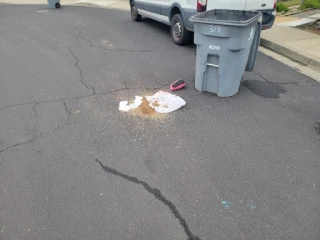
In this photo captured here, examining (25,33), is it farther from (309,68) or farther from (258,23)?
(309,68)

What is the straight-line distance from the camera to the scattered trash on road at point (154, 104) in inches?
158

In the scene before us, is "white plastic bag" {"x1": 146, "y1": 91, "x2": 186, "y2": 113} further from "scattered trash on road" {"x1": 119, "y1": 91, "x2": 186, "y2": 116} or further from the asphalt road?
the asphalt road

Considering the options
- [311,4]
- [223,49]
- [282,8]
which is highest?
[223,49]

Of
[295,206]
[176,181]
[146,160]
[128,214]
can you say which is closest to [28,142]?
[146,160]

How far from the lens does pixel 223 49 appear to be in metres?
3.93

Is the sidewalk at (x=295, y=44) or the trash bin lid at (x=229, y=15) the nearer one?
the trash bin lid at (x=229, y=15)

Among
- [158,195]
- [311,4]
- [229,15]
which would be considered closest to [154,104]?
[158,195]

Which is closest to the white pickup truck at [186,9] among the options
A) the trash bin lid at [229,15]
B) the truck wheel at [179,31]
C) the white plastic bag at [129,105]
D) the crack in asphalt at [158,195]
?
the truck wheel at [179,31]

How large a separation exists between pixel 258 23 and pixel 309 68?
210 cm

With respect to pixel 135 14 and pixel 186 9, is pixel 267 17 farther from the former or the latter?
pixel 135 14

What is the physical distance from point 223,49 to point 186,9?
2910 mm

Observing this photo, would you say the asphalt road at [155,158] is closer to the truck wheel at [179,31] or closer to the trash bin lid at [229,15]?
the trash bin lid at [229,15]

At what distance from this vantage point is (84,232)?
2.25 metres

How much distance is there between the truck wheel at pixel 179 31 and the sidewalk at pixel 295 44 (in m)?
2.23
